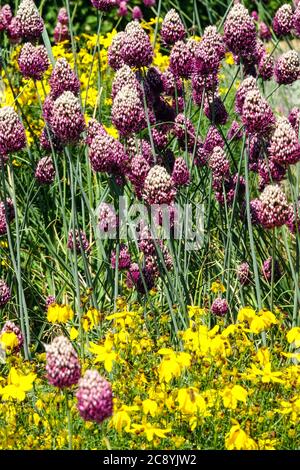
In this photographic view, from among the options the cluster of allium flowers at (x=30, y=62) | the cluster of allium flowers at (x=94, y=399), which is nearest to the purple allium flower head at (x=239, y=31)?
the cluster of allium flowers at (x=30, y=62)

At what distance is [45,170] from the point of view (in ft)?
13.5

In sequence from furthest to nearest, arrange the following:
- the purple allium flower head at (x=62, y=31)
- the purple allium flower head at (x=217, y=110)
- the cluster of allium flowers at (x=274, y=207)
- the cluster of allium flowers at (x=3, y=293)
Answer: the purple allium flower head at (x=62, y=31) < the purple allium flower head at (x=217, y=110) < the cluster of allium flowers at (x=3, y=293) < the cluster of allium flowers at (x=274, y=207)

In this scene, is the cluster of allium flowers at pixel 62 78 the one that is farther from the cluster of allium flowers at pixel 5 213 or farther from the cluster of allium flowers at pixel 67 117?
the cluster of allium flowers at pixel 5 213

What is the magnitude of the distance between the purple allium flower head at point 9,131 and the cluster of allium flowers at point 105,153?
279mm

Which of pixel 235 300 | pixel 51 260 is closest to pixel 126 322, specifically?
pixel 235 300

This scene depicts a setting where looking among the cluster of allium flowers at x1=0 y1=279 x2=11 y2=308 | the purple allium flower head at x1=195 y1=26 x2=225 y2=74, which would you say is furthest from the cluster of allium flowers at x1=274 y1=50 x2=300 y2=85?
the cluster of allium flowers at x1=0 y1=279 x2=11 y2=308

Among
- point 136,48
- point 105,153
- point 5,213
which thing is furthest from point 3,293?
point 136,48

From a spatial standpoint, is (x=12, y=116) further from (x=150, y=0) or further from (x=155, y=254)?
(x=150, y=0)

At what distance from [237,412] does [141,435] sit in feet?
1.28

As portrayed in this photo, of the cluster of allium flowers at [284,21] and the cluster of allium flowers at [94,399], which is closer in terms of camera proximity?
the cluster of allium flowers at [94,399]

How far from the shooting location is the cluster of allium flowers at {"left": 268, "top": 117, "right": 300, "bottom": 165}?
132 inches

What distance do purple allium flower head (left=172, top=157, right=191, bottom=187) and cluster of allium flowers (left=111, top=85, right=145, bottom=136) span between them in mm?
292

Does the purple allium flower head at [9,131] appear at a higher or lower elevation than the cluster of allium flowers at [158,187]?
higher

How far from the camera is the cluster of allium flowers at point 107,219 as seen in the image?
13.0 feet
